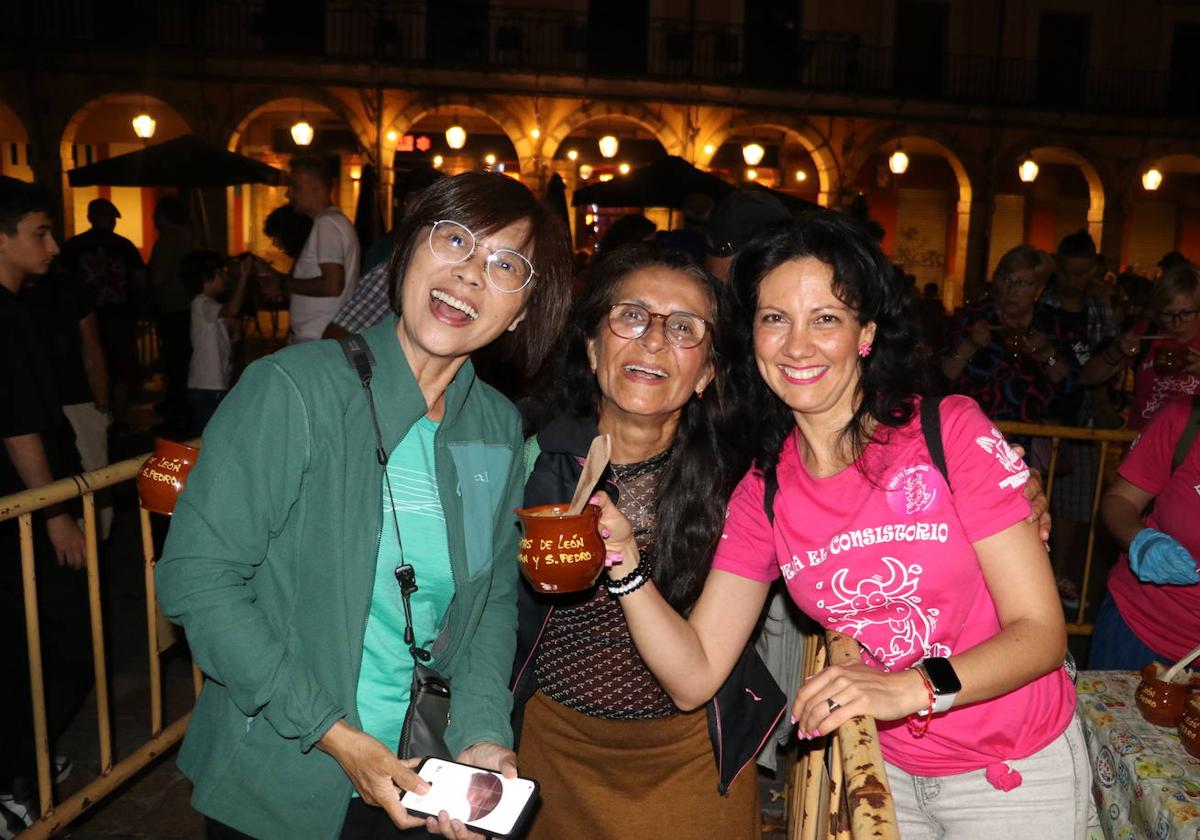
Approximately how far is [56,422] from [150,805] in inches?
61.8

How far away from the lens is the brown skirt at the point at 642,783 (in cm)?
272

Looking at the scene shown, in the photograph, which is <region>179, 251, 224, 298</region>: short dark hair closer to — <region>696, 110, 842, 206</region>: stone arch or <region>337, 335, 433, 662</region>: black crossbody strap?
<region>337, 335, 433, 662</region>: black crossbody strap

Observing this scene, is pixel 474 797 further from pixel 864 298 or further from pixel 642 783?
pixel 864 298

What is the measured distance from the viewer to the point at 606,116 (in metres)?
23.2

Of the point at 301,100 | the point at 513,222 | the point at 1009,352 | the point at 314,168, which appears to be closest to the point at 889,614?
the point at 513,222

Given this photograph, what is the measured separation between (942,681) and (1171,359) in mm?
3898

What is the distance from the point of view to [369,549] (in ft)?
6.90

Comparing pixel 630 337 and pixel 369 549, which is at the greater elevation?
pixel 630 337

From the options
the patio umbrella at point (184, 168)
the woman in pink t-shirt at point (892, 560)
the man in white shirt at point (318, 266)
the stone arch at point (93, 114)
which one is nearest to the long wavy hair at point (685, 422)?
the woman in pink t-shirt at point (892, 560)

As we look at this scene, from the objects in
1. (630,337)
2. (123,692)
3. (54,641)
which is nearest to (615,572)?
(630,337)

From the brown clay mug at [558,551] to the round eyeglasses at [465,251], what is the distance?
57cm

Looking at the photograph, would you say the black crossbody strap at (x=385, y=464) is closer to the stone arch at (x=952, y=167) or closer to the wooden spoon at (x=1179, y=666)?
the wooden spoon at (x=1179, y=666)

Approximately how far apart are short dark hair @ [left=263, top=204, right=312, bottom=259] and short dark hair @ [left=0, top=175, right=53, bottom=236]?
3.53m

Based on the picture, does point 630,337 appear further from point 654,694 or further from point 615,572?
point 654,694
